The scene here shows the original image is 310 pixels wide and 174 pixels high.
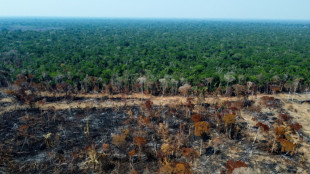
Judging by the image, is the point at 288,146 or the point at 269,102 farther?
the point at 269,102

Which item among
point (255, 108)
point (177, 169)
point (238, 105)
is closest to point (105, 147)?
point (177, 169)

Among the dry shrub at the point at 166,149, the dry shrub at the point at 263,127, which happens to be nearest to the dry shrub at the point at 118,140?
the dry shrub at the point at 166,149

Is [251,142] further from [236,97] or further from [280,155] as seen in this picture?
[236,97]

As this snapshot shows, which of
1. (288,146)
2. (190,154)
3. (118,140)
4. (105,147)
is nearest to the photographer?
(288,146)

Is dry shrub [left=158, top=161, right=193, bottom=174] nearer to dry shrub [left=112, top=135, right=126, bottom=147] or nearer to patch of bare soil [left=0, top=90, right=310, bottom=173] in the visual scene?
patch of bare soil [left=0, top=90, right=310, bottom=173]

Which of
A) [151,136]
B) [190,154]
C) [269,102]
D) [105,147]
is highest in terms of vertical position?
[269,102]

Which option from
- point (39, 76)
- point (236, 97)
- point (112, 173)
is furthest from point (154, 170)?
point (39, 76)

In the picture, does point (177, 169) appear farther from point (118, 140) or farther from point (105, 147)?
point (105, 147)

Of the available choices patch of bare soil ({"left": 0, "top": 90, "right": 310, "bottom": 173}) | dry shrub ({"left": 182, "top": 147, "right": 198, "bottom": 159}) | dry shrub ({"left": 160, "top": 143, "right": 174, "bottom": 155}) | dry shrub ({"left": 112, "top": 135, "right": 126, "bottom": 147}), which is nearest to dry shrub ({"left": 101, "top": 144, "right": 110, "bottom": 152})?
patch of bare soil ({"left": 0, "top": 90, "right": 310, "bottom": 173})
